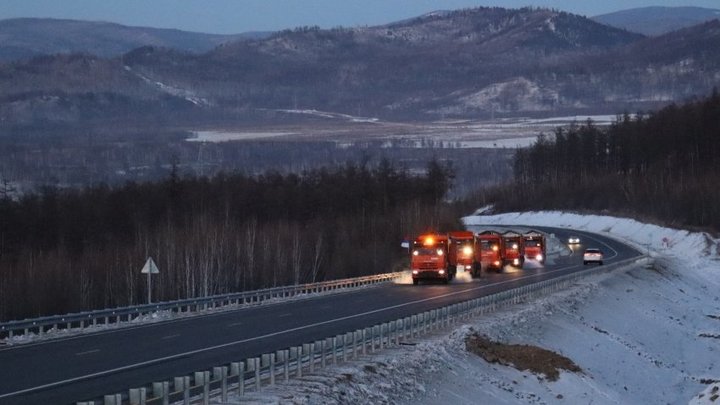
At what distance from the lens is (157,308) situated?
45562 mm

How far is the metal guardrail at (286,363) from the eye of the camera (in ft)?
72.3

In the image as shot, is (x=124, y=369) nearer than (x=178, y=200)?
Yes

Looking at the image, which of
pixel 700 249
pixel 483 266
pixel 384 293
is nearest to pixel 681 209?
pixel 700 249

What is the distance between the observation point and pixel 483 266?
84250 millimetres

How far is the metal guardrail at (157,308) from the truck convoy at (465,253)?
3.32m

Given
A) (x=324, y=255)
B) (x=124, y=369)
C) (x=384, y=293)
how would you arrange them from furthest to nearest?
(x=324, y=255), (x=384, y=293), (x=124, y=369)

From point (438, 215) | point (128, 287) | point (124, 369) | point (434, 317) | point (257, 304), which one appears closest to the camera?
point (124, 369)

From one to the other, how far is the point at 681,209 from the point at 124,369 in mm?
119745

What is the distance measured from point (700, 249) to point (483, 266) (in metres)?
35.4

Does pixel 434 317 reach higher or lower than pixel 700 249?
higher

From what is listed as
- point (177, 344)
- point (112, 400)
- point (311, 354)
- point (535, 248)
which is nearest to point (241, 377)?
point (311, 354)

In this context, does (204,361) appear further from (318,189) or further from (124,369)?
(318,189)

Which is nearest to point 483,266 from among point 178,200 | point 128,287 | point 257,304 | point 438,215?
point 128,287

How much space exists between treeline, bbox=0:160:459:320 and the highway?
91.4 feet
